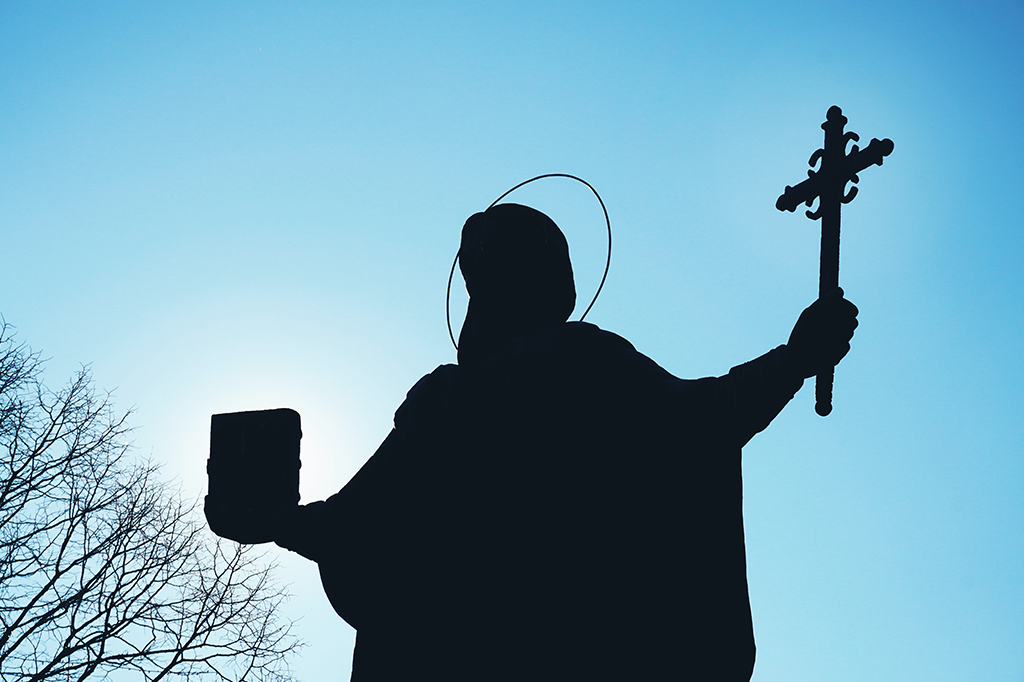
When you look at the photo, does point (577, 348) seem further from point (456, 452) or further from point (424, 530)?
point (424, 530)

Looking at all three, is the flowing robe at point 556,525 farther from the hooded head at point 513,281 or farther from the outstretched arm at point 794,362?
the hooded head at point 513,281

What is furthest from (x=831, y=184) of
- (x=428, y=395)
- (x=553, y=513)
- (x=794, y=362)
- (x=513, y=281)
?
(x=428, y=395)

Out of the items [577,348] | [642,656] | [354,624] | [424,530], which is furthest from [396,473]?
[642,656]

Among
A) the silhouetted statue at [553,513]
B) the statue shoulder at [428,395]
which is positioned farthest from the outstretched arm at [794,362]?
the statue shoulder at [428,395]

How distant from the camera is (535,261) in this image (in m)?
3.43

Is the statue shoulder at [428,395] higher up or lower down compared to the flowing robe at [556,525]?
higher up

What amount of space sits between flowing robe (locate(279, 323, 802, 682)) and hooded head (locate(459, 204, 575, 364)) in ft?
0.69

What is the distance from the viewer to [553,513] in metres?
2.87

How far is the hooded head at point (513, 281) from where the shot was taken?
3414 millimetres

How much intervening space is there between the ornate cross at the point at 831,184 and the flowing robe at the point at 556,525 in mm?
374

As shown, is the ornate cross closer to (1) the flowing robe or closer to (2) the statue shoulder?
(1) the flowing robe

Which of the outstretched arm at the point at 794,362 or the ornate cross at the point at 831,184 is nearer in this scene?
the outstretched arm at the point at 794,362

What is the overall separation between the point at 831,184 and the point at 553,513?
128cm

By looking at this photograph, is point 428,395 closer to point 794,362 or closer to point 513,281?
point 513,281
